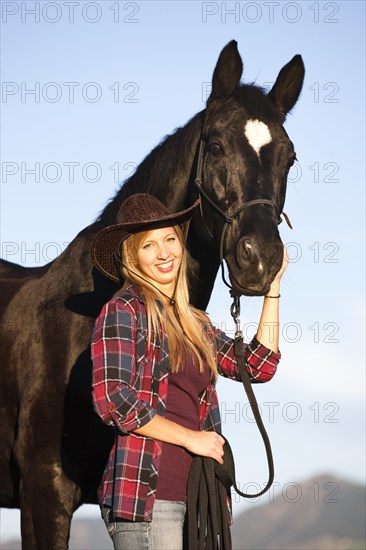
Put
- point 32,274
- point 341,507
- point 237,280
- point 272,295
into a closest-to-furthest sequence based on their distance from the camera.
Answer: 1. point 272,295
2. point 237,280
3. point 32,274
4. point 341,507

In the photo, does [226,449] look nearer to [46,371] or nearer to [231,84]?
[46,371]

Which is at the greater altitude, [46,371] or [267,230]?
[267,230]

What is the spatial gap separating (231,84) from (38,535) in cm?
275

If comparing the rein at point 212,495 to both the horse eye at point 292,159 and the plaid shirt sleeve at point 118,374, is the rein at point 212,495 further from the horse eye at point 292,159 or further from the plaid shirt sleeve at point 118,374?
the horse eye at point 292,159

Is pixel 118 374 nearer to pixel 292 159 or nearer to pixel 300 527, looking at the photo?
pixel 292 159

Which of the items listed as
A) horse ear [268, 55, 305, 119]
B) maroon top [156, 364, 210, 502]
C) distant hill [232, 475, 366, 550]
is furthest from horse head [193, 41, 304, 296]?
distant hill [232, 475, 366, 550]

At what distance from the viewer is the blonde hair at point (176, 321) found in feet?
11.4

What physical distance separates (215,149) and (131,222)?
1239 millimetres

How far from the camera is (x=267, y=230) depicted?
430cm

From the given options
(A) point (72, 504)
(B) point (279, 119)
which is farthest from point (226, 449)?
(B) point (279, 119)

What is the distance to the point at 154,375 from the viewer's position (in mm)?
3408

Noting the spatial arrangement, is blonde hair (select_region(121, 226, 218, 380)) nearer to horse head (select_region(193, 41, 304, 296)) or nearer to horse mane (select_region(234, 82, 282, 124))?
horse head (select_region(193, 41, 304, 296))

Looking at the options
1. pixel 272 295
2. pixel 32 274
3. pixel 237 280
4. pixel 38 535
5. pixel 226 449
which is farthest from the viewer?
pixel 32 274

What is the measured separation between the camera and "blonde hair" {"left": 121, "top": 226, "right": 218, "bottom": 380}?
11.4ft
